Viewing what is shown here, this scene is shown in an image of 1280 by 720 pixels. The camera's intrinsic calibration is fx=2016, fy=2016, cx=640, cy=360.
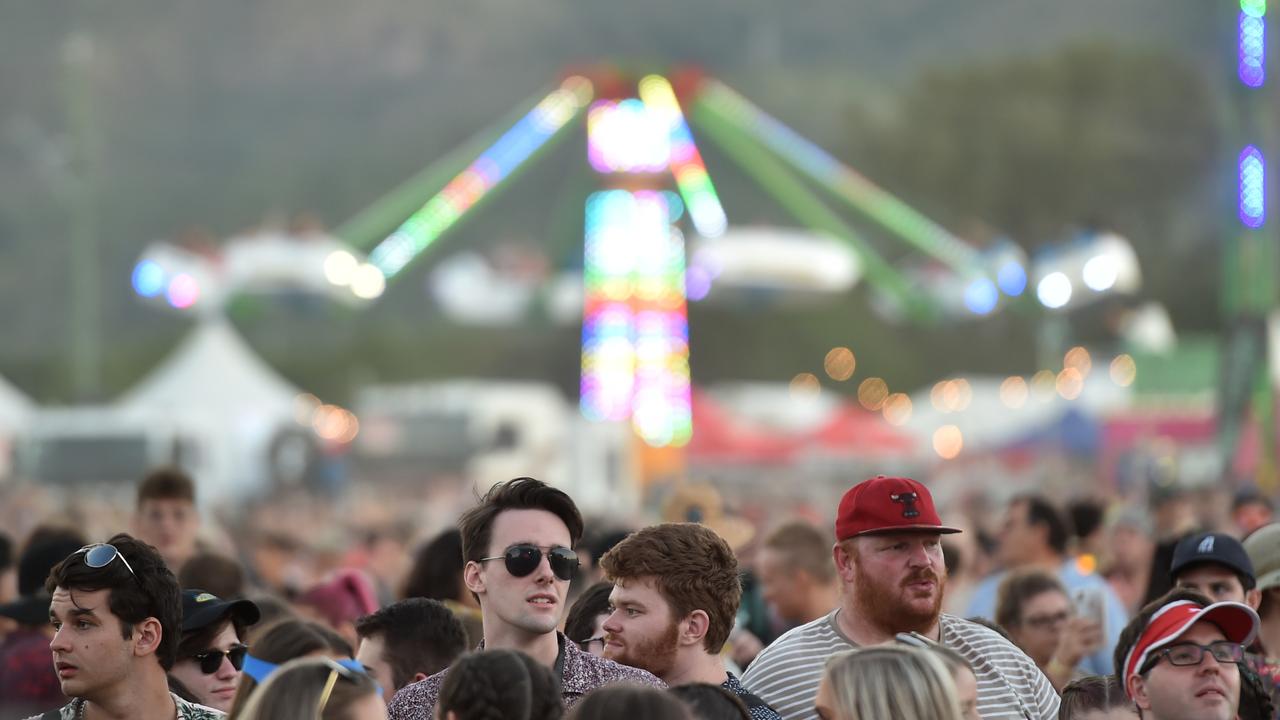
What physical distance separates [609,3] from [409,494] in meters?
122

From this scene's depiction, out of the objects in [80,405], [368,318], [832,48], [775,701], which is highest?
[832,48]

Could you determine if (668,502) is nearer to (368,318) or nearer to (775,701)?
(775,701)

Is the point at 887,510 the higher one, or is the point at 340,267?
the point at 340,267

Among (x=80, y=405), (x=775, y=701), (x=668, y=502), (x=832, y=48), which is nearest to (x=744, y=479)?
(x=80, y=405)

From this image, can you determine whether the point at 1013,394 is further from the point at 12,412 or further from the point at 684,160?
the point at 12,412

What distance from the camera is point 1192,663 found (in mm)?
4676

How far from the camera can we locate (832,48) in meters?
144

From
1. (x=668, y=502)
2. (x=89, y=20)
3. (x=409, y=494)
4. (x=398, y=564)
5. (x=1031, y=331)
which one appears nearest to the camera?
(x=668, y=502)

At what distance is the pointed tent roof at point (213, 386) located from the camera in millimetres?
31797

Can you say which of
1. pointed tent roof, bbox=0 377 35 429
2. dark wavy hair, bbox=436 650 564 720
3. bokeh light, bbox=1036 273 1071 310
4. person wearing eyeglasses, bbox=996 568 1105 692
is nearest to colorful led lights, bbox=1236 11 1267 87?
bokeh light, bbox=1036 273 1071 310

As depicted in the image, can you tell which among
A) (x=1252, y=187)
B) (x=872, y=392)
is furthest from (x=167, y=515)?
(x=872, y=392)

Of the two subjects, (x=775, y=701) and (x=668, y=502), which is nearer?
Result: (x=775, y=701)

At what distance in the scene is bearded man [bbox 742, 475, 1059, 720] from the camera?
481cm

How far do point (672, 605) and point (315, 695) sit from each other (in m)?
1.22
